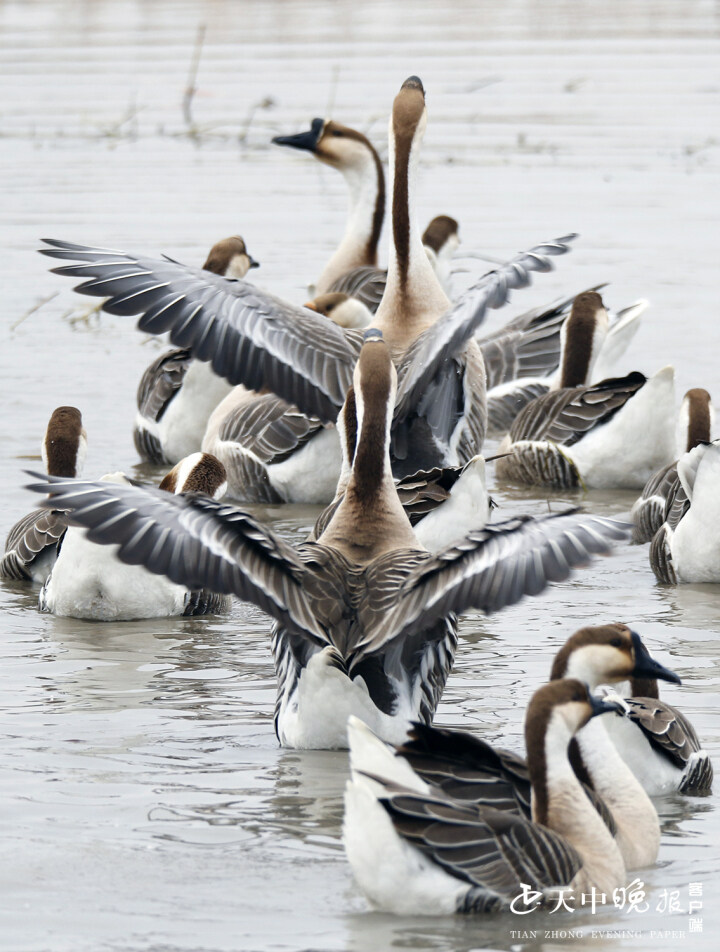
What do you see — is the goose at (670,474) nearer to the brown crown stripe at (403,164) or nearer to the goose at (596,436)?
the goose at (596,436)

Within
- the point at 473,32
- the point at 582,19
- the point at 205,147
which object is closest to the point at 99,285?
the point at 205,147

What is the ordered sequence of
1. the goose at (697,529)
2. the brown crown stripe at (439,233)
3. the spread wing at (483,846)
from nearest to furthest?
the spread wing at (483,846) → the goose at (697,529) → the brown crown stripe at (439,233)

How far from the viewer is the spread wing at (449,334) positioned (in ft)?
27.8

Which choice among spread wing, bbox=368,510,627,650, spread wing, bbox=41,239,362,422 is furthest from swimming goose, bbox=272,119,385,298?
spread wing, bbox=368,510,627,650

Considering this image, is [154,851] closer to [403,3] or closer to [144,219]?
[144,219]

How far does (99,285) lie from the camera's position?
324 inches

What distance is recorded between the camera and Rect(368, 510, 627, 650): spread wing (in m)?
5.64

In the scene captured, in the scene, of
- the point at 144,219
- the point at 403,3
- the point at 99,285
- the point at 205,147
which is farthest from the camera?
the point at 403,3

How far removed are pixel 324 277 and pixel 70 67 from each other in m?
19.8

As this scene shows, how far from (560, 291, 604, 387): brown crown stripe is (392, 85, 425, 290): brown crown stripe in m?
1.95

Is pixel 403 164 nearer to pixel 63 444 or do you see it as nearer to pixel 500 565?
pixel 63 444

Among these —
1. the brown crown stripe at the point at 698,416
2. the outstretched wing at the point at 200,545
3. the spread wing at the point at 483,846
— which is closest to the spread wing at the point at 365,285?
the brown crown stripe at the point at 698,416

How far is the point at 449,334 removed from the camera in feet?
27.9

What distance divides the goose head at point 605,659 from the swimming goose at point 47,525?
3.58m
